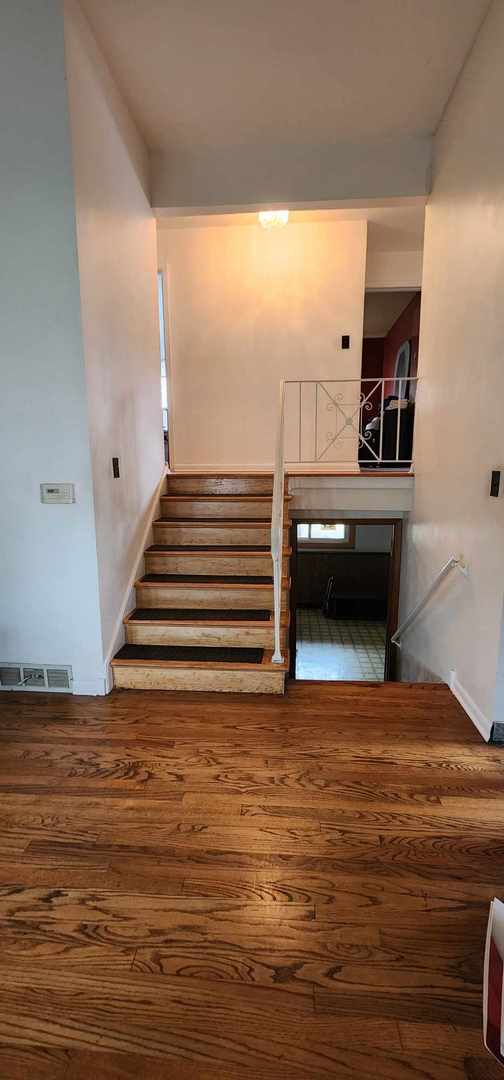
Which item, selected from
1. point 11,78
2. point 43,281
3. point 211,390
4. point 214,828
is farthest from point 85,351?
point 211,390

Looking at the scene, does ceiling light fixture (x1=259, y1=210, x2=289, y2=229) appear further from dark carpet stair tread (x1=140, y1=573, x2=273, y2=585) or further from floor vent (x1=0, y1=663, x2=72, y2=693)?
floor vent (x1=0, y1=663, x2=72, y2=693)

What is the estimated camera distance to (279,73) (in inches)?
101

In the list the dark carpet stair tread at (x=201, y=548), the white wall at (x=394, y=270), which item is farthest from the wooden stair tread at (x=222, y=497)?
the white wall at (x=394, y=270)

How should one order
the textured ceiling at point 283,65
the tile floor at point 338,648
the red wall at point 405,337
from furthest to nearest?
the tile floor at point 338,648 → the red wall at point 405,337 → the textured ceiling at point 283,65

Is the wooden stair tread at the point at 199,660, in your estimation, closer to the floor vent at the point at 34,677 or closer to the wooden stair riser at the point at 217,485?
the floor vent at the point at 34,677

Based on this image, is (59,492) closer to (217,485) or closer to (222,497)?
(222,497)

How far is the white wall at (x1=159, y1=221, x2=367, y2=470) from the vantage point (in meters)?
4.76

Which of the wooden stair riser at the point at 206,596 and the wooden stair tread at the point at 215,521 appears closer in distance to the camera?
the wooden stair riser at the point at 206,596

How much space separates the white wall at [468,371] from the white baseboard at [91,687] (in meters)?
1.86

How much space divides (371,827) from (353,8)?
11.4ft

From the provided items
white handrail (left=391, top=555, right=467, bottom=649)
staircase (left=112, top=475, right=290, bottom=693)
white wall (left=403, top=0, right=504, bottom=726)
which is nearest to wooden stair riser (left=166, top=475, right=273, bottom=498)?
staircase (left=112, top=475, right=290, bottom=693)

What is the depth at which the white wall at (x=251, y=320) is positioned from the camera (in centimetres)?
476

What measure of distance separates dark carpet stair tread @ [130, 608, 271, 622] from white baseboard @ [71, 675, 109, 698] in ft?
1.32

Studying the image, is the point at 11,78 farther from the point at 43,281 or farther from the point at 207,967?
the point at 207,967
